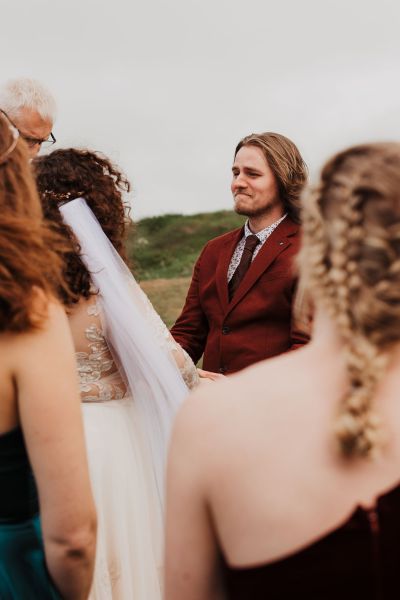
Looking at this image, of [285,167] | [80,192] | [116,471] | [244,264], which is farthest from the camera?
[285,167]

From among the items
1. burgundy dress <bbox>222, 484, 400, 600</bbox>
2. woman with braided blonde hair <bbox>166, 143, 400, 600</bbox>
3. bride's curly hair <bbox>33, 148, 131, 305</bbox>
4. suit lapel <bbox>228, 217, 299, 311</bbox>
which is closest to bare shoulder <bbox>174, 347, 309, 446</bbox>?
woman with braided blonde hair <bbox>166, 143, 400, 600</bbox>

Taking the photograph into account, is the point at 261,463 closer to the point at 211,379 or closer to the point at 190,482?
the point at 190,482

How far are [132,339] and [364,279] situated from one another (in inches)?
91.4

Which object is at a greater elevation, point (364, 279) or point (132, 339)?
point (364, 279)

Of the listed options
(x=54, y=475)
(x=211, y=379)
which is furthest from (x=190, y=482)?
(x=211, y=379)

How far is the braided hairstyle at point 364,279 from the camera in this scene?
140 centimetres

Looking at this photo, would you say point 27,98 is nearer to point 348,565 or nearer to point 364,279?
point 364,279

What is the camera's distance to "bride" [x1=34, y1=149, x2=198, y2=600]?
11.7ft

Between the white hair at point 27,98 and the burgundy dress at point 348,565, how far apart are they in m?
3.31

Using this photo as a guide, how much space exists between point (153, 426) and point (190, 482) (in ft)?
7.74

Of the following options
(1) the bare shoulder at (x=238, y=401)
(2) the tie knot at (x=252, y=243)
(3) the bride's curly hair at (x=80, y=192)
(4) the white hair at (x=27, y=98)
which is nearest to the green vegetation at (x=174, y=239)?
(2) the tie knot at (x=252, y=243)

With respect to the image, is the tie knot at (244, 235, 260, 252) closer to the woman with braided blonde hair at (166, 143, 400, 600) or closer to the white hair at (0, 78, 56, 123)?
the white hair at (0, 78, 56, 123)

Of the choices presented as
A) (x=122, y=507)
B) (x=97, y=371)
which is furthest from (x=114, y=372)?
(x=122, y=507)

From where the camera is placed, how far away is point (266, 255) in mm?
5008
